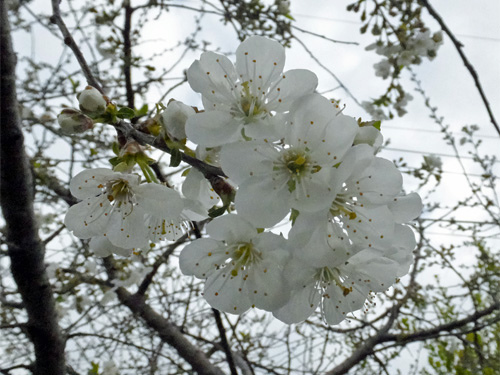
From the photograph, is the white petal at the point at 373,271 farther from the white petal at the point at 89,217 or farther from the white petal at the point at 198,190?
the white petal at the point at 89,217

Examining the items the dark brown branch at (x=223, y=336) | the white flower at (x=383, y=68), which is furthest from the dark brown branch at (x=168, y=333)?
the white flower at (x=383, y=68)

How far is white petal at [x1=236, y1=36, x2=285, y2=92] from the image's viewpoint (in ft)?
3.08

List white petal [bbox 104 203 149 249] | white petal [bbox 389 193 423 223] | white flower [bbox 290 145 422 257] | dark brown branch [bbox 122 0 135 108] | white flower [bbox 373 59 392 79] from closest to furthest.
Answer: white flower [bbox 290 145 422 257] → white petal [bbox 389 193 423 223] → white petal [bbox 104 203 149 249] → dark brown branch [bbox 122 0 135 108] → white flower [bbox 373 59 392 79]

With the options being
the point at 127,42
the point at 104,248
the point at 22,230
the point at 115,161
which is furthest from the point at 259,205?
the point at 127,42

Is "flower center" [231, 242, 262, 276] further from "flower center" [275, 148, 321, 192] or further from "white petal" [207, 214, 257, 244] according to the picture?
"flower center" [275, 148, 321, 192]

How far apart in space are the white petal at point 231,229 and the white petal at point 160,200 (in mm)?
87

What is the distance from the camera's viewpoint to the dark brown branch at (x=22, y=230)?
57.4 inches

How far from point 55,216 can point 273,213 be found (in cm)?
372

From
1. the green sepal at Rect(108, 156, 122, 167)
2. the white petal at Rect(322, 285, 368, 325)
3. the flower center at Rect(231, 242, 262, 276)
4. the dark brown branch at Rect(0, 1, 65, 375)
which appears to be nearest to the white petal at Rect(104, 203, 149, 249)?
the green sepal at Rect(108, 156, 122, 167)

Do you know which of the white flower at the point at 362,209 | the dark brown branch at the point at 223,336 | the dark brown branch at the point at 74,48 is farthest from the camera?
the dark brown branch at the point at 223,336

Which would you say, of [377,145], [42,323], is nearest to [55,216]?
[42,323]

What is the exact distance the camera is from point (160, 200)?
0.88 meters

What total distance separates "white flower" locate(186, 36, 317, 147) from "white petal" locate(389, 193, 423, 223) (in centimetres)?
30

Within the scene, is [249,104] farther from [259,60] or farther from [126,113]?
[126,113]
